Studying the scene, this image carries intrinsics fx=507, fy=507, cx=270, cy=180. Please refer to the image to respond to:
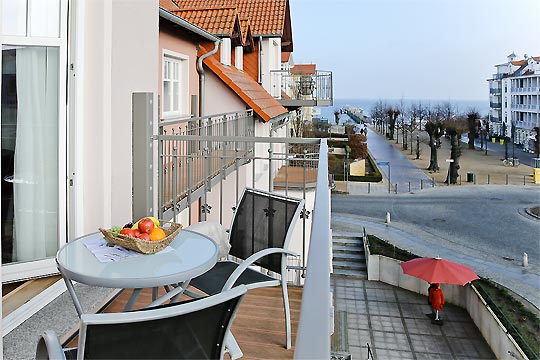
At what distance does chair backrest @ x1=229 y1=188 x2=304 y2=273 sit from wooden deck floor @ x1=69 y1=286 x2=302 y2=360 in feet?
1.23

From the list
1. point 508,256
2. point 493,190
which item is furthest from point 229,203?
point 493,190

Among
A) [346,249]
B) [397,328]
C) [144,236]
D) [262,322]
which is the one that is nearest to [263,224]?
[262,322]

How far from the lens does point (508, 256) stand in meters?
22.7

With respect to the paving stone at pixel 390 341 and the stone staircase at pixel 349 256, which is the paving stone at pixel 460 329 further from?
the stone staircase at pixel 349 256

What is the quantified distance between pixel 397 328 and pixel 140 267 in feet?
42.5

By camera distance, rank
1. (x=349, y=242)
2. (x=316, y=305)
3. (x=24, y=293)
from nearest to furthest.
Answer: (x=316, y=305), (x=24, y=293), (x=349, y=242)

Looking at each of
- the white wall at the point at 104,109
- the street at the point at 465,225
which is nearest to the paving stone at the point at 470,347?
the street at the point at 465,225

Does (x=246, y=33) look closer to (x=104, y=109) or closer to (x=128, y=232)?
(x=104, y=109)

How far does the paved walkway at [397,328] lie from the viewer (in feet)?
41.2

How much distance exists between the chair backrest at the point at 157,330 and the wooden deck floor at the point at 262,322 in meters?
1.34

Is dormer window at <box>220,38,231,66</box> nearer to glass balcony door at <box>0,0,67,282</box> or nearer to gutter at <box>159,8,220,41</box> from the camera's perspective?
gutter at <box>159,8,220,41</box>

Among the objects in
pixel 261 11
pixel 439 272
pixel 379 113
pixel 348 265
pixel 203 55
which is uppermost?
pixel 379 113

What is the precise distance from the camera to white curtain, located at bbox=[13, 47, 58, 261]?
335cm

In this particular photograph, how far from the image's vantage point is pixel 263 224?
347 cm
